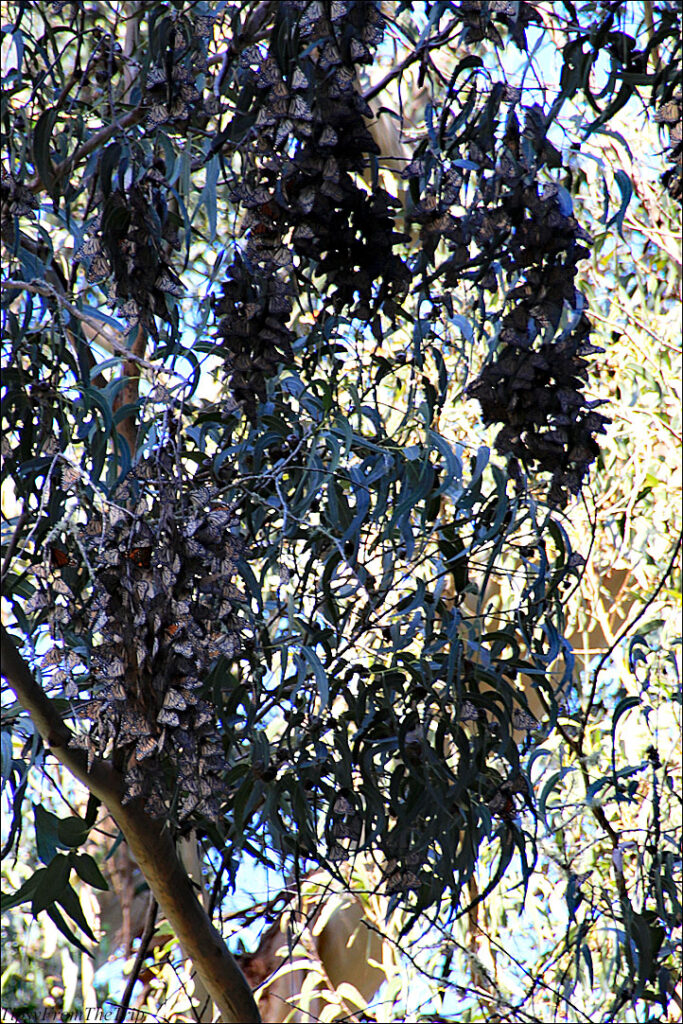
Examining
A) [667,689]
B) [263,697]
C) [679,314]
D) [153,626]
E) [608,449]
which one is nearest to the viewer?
[153,626]

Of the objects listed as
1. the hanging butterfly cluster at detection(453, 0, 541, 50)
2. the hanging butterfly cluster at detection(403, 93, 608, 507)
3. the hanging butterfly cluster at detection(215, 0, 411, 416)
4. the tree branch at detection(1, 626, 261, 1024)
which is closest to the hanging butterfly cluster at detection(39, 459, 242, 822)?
the tree branch at detection(1, 626, 261, 1024)

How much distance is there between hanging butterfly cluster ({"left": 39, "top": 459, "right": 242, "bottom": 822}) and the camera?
1.17m

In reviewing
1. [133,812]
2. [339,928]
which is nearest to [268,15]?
[133,812]

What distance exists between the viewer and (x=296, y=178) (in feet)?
4.58

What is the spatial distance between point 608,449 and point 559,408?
1460 millimetres

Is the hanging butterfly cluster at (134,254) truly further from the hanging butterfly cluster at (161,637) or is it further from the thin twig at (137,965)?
the thin twig at (137,965)

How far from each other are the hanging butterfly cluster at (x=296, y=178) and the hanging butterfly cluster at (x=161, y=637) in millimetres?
245

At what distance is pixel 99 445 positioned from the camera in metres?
1.52

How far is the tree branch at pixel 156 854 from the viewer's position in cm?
133

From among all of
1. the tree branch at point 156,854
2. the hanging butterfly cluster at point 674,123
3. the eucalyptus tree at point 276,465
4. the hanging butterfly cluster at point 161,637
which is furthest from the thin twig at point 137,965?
the hanging butterfly cluster at point 674,123

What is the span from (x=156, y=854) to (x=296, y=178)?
31.7 inches

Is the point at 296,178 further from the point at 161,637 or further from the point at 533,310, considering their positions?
the point at 161,637

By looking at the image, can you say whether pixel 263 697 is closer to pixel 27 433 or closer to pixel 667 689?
pixel 27 433

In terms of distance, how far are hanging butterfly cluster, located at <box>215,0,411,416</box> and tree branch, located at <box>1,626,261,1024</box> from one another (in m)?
0.41
